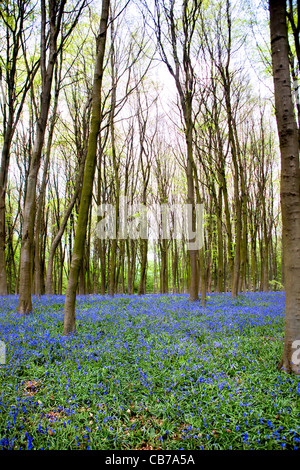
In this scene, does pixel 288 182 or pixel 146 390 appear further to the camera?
pixel 288 182

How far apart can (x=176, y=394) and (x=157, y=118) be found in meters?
18.2

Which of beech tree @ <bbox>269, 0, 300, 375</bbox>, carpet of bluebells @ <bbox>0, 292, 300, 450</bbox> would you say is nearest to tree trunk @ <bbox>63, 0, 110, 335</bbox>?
carpet of bluebells @ <bbox>0, 292, 300, 450</bbox>

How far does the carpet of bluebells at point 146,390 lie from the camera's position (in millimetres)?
2717

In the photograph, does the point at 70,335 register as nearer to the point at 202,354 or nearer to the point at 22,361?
the point at 22,361

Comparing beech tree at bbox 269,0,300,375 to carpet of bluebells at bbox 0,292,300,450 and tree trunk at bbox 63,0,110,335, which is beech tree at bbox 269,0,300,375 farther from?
tree trunk at bbox 63,0,110,335

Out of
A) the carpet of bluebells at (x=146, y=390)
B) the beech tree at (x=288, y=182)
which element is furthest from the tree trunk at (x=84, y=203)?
the beech tree at (x=288, y=182)

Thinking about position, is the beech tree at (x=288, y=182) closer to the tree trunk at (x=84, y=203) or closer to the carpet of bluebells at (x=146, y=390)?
the carpet of bluebells at (x=146, y=390)

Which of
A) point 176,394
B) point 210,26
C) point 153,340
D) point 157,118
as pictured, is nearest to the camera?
point 176,394

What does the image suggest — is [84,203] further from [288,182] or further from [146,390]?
[288,182]

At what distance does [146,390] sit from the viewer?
11.5 feet

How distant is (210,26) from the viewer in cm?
1161

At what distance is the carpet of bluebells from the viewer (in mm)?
2717

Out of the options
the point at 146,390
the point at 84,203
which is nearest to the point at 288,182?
the point at 146,390
